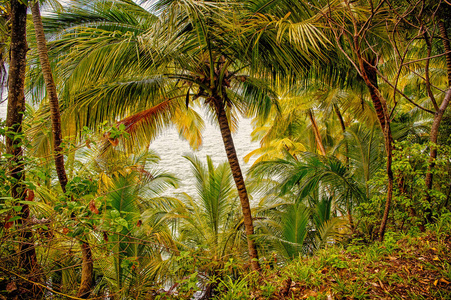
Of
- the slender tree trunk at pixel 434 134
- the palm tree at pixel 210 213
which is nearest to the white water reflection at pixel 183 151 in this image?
the palm tree at pixel 210 213

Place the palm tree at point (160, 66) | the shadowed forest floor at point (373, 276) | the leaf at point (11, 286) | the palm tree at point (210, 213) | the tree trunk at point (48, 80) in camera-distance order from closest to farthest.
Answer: the leaf at point (11, 286)
the shadowed forest floor at point (373, 276)
the tree trunk at point (48, 80)
the palm tree at point (160, 66)
the palm tree at point (210, 213)

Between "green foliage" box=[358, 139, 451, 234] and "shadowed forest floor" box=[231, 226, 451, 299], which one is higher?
"green foliage" box=[358, 139, 451, 234]

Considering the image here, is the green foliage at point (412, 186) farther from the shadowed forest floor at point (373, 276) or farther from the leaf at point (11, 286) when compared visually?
the leaf at point (11, 286)

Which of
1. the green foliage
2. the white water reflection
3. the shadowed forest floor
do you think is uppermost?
the white water reflection

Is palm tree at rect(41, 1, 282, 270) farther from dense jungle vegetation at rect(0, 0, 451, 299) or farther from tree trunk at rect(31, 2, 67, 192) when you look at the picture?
tree trunk at rect(31, 2, 67, 192)

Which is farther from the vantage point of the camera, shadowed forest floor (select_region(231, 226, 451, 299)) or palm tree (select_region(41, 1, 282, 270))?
palm tree (select_region(41, 1, 282, 270))

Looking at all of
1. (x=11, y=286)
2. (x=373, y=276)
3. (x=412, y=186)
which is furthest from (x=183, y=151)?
(x=373, y=276)

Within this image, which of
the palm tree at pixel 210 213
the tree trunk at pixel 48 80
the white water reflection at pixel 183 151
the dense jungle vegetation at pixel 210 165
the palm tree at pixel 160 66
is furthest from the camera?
the white water reflection at pixel 183 151

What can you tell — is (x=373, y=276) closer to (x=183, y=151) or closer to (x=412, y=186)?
(x=412, y=186)

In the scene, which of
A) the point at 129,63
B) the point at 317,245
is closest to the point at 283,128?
the point at 317,245

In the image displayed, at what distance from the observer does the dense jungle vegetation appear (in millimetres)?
2344

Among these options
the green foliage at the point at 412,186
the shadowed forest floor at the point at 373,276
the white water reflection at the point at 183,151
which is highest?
the white water reflection at the point at 183,151

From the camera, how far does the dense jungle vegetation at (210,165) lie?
234cm

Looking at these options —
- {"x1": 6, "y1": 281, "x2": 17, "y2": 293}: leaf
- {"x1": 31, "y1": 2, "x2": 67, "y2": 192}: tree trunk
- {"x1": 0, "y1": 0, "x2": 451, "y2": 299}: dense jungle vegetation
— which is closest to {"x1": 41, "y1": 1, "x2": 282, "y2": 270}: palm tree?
{"x1": 0, "y1": 0, "x2": 451, "y2": 299}: dense jungle vegetation
